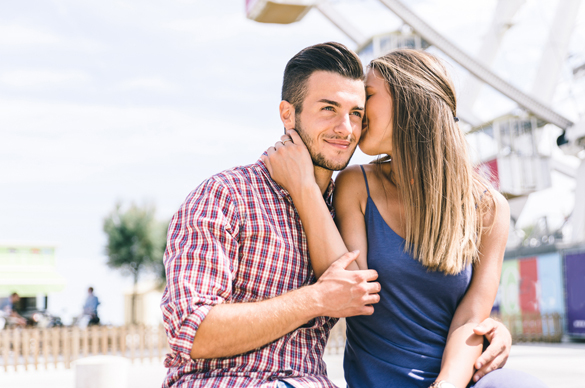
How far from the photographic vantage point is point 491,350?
212 cm

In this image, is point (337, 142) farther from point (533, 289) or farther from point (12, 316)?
point (12, 316)

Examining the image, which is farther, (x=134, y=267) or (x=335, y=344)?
(x=134, y=267)

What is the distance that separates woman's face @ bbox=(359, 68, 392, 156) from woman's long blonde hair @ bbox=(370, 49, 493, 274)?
3cm

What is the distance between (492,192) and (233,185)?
1.14 metres

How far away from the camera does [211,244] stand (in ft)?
6.35

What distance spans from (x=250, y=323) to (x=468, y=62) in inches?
744

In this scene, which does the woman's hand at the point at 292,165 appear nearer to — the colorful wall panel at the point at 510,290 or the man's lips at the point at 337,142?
the man's lips at the point at 337,142

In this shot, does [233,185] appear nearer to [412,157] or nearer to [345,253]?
[345,253]

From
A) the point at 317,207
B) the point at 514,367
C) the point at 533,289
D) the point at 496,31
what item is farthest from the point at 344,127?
the point at 496,31

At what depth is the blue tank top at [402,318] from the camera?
2121mm

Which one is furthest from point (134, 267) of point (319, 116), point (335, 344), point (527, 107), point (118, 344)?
point (319, 116)

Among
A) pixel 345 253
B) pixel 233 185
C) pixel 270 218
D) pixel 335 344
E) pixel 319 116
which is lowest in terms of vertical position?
pixel 335 344

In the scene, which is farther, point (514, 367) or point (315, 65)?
point (514, 367)

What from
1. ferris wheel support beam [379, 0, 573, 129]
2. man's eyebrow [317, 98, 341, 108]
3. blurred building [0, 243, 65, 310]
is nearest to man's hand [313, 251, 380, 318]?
man's eyebrow [317, 98, 341, 108]
